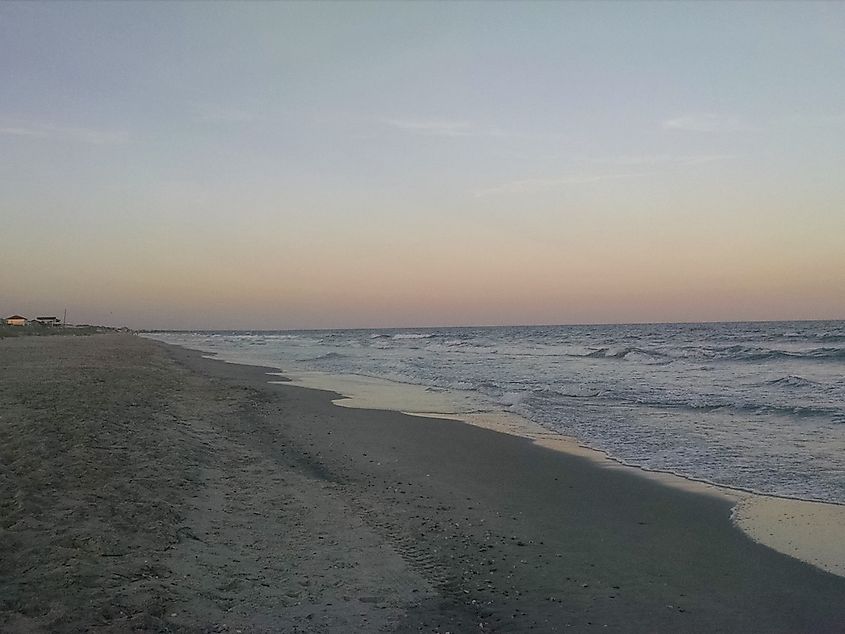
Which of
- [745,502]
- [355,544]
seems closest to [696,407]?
[745,502]

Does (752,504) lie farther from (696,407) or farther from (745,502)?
(696,407)

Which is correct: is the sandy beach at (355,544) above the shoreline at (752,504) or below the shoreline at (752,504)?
above

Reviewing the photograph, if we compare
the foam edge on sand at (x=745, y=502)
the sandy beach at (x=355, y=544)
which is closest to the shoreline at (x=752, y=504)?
the foam edge on sand at (x=745, y=502)

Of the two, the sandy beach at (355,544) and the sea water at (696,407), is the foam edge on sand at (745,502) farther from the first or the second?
the sea water at (696,407)

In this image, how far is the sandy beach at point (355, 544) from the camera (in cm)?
503

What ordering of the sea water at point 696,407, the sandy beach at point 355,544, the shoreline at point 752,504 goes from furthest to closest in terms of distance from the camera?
the sea water at point 696,407, the shoreline at point 752,504, the sandy beach at point 355,544

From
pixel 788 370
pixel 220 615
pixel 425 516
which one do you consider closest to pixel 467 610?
pixel 220 615

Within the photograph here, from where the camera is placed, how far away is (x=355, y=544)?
6660mm

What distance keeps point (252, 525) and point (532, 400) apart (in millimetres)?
13794

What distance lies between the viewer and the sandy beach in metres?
5.03

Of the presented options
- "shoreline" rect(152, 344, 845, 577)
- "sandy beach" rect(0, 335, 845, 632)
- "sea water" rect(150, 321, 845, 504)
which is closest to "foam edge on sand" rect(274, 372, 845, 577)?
"shoreline" rect(152, 344, 845, 577)

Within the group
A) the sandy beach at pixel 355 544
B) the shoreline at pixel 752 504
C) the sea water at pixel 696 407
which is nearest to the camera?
the sandy beach at pixel 355 544

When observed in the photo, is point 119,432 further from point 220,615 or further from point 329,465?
point 220,615

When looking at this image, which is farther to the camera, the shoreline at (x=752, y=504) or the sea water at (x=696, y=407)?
the sea water at (x=696, y=407)
